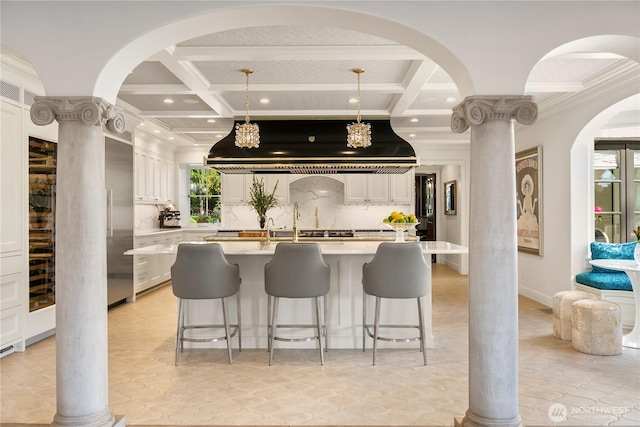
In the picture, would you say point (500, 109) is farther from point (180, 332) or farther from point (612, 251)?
point (612, 251)

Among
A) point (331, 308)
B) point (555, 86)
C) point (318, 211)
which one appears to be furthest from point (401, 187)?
point (331, 308)

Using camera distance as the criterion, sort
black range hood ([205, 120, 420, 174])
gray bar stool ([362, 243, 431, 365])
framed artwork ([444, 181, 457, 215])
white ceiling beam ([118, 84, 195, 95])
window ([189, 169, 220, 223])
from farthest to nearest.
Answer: framed artwork ([444, 181, 457, 215])
window ([189, 169, 220, 223])
black range hood ([205, 120, 420, 174])
white ceiling beam ([118, 84, 195, 95])
gray bar stool ([362, 243, 431, 365])

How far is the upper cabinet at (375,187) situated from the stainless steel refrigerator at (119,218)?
397 centimetres

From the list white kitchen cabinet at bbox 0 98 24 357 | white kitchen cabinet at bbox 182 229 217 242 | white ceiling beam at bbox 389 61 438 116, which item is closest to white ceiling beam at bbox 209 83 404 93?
white ceiling beam at bbox 389 61 438 116

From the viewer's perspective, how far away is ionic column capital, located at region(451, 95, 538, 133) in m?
2.50

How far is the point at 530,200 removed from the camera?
21.4 ft

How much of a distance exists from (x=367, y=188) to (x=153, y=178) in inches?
154

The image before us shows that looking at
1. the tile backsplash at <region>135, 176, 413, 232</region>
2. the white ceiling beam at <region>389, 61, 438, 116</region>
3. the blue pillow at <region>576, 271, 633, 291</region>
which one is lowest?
the blue pillow at <region>576, 271, 633, 291</region>

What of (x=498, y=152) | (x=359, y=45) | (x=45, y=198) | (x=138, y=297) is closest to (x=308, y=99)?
(x=359, y=45)

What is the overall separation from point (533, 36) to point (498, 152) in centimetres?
67

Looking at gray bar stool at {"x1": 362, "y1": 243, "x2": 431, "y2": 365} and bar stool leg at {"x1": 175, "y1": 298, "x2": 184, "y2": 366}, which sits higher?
gray bar stool at {"x1": 362, "y1": 243, "x2": 431, "y2": 365}

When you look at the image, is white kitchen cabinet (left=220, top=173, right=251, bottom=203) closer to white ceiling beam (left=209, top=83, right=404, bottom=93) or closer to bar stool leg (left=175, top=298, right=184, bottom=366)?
white ceiling beam (left=209, top=83, right=404, bottom=93)

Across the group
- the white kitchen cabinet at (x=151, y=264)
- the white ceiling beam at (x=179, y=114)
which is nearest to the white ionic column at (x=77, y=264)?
the white ceiling beam at (x=179, y=114)

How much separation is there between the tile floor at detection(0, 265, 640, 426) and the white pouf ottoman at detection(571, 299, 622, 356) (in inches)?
4.0
